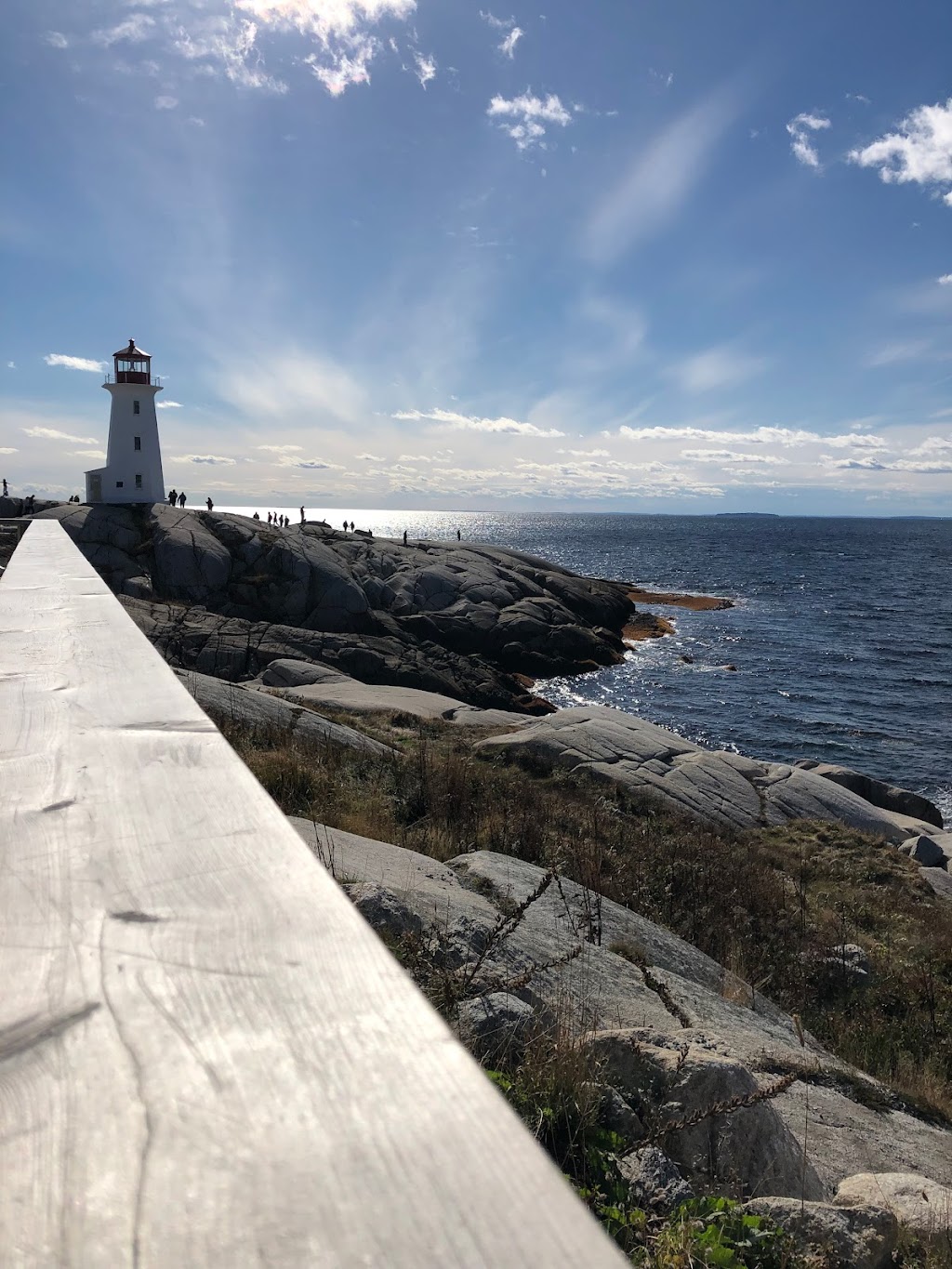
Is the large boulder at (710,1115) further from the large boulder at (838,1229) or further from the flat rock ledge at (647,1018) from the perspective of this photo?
the large boulder at (838,1229)

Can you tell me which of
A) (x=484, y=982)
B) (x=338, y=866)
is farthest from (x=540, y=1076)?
(x=338, y=866)

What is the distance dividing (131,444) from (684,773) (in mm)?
36736

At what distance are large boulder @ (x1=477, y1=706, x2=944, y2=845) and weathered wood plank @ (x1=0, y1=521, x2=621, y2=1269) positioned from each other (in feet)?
45.3

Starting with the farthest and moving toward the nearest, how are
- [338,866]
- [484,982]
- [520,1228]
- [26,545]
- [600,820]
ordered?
[600,820] < [26,545] < [338,866] < [484,982] < [520,1228]

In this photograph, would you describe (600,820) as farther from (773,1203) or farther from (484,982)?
(773,1203)

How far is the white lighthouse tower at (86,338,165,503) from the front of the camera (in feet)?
138

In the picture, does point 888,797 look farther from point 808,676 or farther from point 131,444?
point 131,444

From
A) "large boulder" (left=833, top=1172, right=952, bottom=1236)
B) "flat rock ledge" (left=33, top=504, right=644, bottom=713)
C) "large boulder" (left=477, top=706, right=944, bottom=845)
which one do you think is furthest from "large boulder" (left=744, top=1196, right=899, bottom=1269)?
"flat rock ledge" (left=33, top=504, right=644, bottom=713)

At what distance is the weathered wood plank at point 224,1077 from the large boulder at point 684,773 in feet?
45.3

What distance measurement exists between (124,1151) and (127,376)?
158 ft

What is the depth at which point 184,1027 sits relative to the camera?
875 mm

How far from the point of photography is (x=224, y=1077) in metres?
0.81

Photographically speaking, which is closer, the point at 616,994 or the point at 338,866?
the point at 616,994

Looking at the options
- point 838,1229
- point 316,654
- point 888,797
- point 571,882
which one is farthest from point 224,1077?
point 316,654
